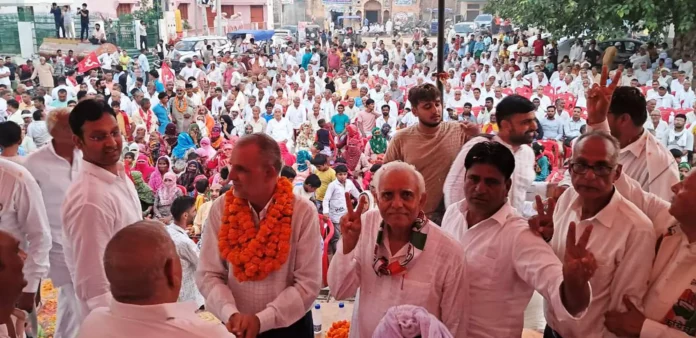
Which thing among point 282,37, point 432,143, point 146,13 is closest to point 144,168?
point 432,143

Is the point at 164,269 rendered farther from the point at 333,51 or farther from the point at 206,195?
the point at 333,51

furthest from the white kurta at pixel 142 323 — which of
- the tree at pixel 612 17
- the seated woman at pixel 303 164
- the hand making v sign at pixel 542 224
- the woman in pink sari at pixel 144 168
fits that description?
the tree at pixel 612 17

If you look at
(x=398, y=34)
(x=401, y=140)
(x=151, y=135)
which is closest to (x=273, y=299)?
(x=401, y=140)

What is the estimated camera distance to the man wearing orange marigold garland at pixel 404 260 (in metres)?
1.70

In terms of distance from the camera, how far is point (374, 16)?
71.9ft

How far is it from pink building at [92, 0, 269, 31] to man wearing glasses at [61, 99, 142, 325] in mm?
15404

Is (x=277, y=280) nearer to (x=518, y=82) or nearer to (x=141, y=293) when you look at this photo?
(x=141, y=293)

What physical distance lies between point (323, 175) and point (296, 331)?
423cm

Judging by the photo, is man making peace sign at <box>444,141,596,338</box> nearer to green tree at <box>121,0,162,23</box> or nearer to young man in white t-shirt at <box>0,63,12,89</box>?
young man in white t-shirt at <box>0,63,12,89</box>

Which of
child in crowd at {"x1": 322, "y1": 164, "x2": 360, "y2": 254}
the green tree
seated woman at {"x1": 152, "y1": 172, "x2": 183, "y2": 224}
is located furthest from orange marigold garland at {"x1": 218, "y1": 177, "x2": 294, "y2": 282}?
the green tree

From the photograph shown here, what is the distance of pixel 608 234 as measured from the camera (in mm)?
1664

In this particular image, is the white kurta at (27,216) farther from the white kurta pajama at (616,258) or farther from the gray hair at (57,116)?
the white kurta pajama at (616,258)

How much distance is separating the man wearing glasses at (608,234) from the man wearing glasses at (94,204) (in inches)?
51.4

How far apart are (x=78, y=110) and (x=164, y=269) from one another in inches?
37.5
